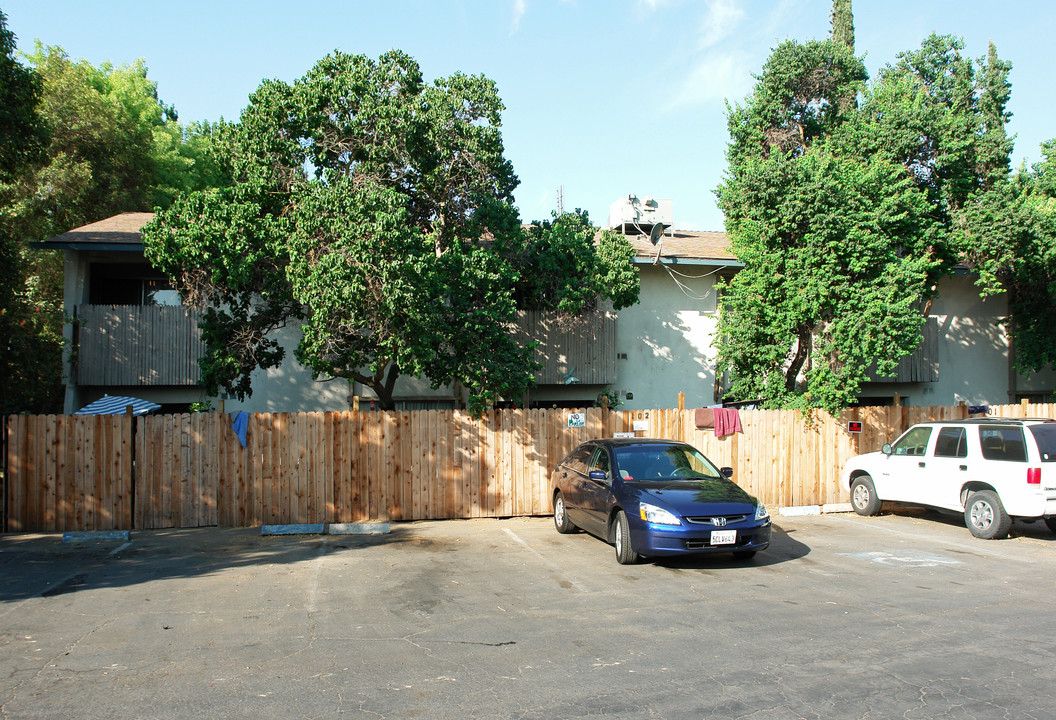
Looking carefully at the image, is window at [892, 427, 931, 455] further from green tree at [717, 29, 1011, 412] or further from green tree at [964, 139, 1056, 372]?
green tree at [964, 139, 1056, 372]

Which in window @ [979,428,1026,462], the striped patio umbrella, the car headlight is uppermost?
the striped patio umbrella

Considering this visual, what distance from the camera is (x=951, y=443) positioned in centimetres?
1197

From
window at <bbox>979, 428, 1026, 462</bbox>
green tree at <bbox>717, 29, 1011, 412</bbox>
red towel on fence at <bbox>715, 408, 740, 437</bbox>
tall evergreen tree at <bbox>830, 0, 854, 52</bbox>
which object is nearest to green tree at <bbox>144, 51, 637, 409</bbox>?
red towel on fence at <bbox>715, 408, 740, 437</bbox>

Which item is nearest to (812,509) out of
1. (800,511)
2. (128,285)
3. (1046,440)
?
(800,511)

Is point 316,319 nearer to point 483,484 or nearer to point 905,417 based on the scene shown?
point 483,484

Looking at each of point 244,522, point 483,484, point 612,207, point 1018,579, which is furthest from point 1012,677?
point 612,207

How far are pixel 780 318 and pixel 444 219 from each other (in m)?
6.93

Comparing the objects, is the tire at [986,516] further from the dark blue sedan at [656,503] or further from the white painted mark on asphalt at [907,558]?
the dark blue sedan at [656,503]

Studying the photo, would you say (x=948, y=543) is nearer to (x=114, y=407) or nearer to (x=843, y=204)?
(x=843, y=204)

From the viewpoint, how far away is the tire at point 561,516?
37.8ft

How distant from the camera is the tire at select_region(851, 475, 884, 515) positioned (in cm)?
1350

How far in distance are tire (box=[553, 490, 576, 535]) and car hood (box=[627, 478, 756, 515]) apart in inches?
82.4

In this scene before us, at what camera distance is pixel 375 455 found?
13.2 metres

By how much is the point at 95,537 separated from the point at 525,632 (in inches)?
326
